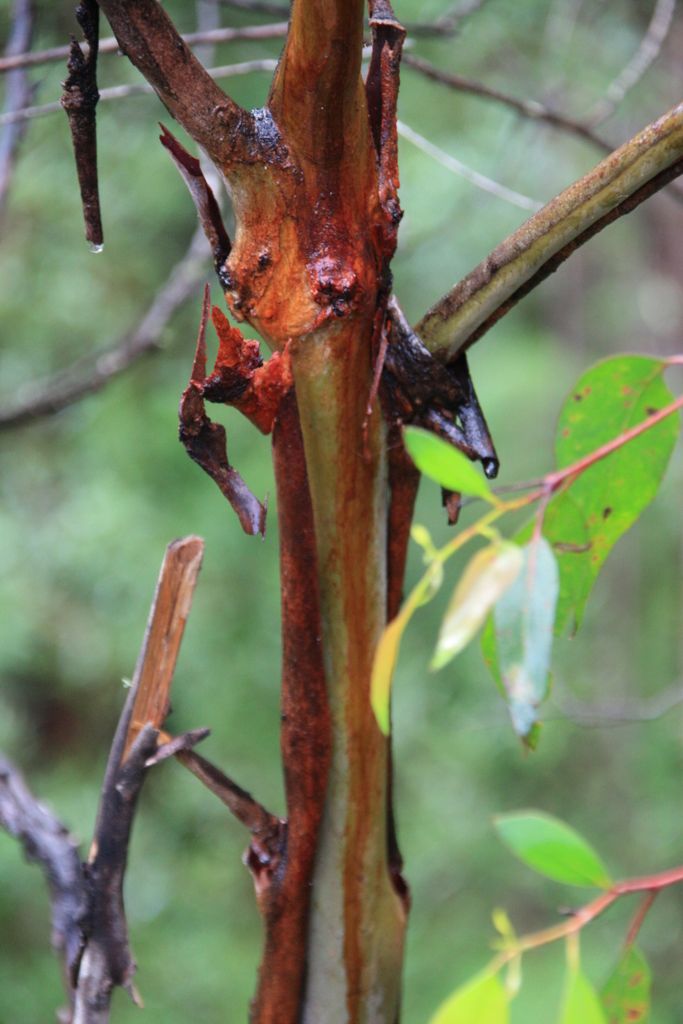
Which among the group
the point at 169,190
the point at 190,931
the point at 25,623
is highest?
the point at 169,190

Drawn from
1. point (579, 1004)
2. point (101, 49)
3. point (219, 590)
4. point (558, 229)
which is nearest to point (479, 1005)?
point (579, 1004)

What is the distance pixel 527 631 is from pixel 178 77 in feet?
0.70

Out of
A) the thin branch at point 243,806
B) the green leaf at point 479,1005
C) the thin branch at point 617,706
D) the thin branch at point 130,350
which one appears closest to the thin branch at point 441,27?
the thin branch at point 130,350

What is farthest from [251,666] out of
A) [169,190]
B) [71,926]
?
[71,926]

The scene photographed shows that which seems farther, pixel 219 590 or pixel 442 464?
pixel 219 590

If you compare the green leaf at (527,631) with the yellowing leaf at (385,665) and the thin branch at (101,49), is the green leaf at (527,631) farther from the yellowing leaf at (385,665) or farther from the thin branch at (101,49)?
the thin branch at (101,49)

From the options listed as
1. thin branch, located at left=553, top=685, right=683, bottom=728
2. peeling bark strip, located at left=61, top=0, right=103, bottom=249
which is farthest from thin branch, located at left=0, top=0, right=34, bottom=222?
thin branch, located at left=553, top=685, right=683, bottom=728

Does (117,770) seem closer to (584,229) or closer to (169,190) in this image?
(584,229)

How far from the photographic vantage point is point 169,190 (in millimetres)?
1568

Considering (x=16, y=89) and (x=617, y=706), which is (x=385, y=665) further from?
(x=617, y=706)

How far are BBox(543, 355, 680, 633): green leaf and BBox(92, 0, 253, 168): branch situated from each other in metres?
0.15

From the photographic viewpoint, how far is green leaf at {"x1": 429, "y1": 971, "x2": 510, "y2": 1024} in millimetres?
241

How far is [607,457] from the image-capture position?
0.38 m

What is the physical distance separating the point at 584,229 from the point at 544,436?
2.13 meters
